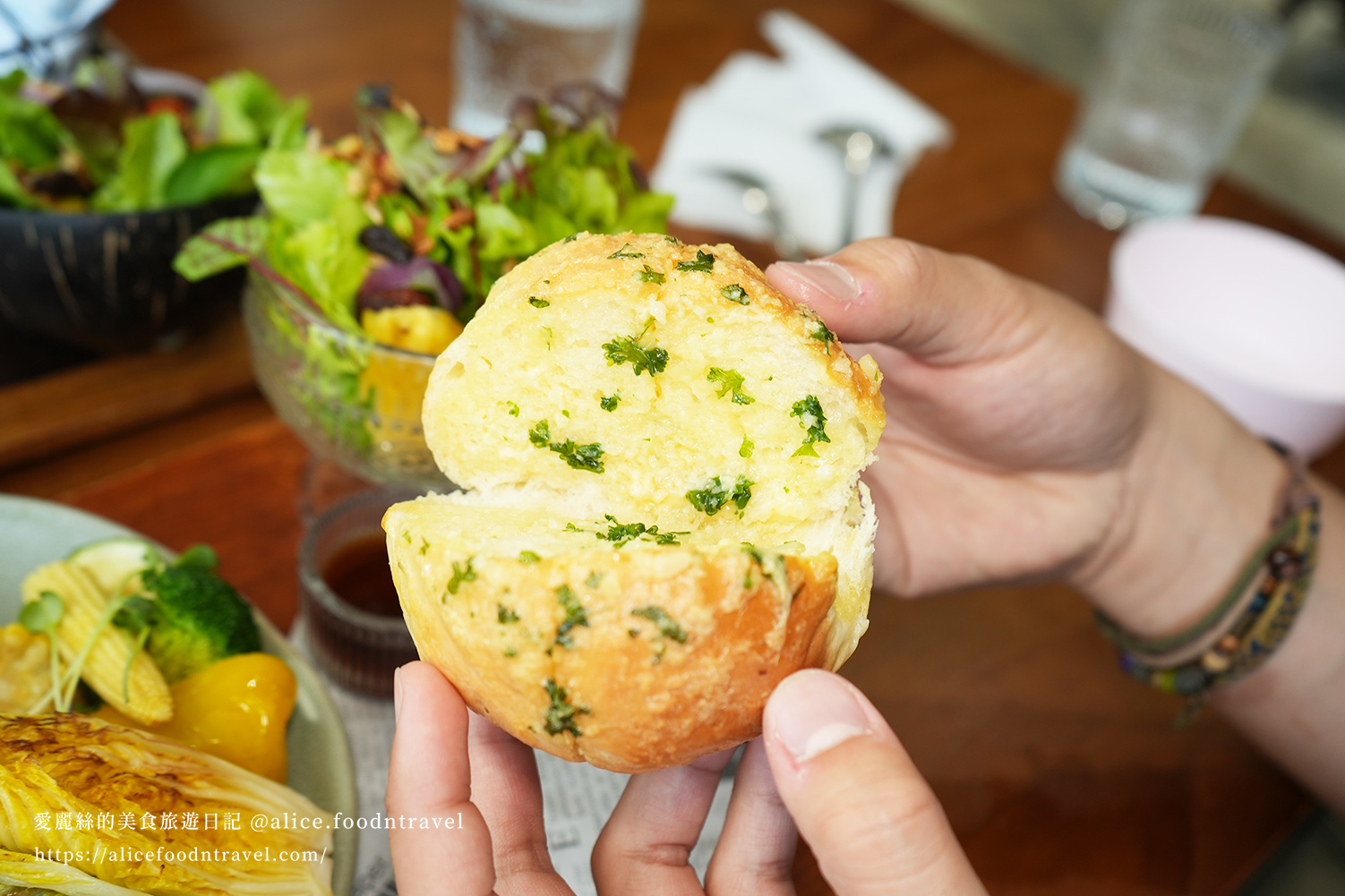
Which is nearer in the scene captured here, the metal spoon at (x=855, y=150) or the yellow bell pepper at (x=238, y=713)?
the yellow bell pepper at (x=238, y=713)

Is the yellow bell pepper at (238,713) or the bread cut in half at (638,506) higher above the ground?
the bread cut in half at (638,506)

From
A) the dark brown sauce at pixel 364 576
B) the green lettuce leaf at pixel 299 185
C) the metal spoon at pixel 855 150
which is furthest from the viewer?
the metal spoon at pixel 855 150

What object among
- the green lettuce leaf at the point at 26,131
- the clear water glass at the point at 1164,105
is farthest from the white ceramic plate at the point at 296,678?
the clear water glass at the point at 1164,105

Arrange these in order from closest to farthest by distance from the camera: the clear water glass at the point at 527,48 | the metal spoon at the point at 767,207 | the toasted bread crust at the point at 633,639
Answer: the toasted bread crust at the point at 633,639 < the metal spoon at the point at 767,207 < the clear water glass at the point at 527,48

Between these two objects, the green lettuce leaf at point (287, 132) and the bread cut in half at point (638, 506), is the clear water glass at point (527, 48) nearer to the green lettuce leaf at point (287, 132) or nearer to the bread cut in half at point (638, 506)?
the green lettuce leaf at point (287, 132)

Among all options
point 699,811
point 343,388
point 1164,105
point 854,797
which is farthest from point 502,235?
point 1164,105

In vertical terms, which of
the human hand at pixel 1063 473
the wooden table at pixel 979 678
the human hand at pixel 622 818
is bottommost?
the wooden table at pixel 979 678
